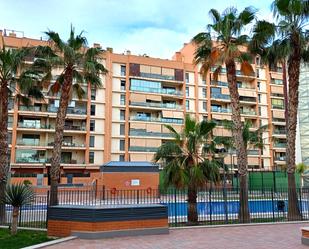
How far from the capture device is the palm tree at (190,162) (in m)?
16.3

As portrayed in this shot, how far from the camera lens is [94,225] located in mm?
11742

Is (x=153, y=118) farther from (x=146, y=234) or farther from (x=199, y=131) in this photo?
(x=146, y=234)

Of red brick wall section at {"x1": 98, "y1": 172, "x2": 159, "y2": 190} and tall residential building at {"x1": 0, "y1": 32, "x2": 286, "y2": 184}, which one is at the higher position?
tall residential building at {"x1": 0, "y1": 32, "x2": 286, "y2": 184}

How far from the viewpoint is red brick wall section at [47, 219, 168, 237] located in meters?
11.8

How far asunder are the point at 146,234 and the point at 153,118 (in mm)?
46884

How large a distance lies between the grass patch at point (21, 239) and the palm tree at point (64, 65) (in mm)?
5847

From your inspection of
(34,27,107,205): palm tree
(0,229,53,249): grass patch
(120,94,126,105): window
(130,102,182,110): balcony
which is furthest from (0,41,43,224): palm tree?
(120,94,126,105): window

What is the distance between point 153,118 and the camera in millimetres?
59000

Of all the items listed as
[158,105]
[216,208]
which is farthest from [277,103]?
[216,208]

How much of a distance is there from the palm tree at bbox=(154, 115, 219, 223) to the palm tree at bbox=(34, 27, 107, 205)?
614 centimetres

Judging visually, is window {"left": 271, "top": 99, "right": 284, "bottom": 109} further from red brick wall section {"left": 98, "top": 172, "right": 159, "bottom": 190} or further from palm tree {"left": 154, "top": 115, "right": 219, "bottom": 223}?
palm tree {"left": 154, "top": 115, "right": 219, "bottom": 223}

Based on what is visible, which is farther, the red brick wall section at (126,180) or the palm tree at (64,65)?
the red brick wall section at (126,180)

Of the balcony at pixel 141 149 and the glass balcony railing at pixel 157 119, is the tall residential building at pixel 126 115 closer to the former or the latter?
the glass balcony railing at pixel 157 119

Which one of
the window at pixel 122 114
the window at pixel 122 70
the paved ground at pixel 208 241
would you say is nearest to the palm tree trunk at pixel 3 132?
the paved ground at pixel 208 241
